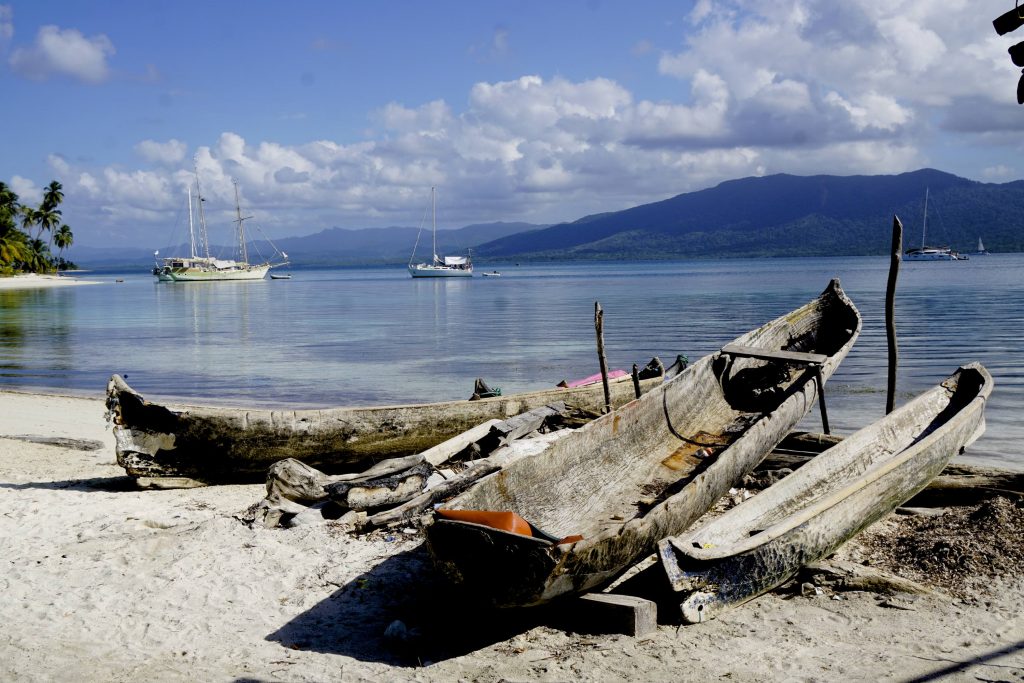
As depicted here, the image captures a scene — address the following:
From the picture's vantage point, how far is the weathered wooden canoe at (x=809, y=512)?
17.8 feet

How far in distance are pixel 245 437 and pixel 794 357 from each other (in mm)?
6247

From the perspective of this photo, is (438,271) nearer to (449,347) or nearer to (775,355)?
(449,347)

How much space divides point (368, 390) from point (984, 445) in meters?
12.3

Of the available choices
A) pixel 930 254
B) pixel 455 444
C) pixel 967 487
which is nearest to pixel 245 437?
pixel 455 444

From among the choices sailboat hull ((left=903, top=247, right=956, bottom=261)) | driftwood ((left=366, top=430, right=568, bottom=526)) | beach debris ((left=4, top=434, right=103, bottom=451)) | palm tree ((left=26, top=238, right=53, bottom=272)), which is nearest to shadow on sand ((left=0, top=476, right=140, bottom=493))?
beach debris ((left=4, top=434, right=103, bottom=451))

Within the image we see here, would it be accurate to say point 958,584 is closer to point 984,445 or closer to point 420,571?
point 420,571

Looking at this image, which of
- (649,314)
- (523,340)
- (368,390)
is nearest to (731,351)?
(368,390)

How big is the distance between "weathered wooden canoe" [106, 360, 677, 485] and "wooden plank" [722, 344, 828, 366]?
3795 mm

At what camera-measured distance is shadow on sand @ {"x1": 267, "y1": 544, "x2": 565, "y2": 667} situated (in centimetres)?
530

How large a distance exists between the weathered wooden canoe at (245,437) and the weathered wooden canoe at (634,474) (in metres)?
2.72

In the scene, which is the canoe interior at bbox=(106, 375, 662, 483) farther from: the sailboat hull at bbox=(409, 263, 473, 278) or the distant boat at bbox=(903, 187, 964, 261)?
the distant boat at bbox=(903, 187, 964, 261)

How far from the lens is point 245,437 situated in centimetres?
878

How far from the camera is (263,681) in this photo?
4.83 m

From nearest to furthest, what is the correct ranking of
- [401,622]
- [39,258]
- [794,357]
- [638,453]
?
[401,622] → [638,453] → [794,357] → [39,258]
